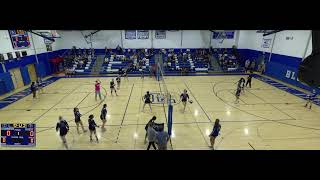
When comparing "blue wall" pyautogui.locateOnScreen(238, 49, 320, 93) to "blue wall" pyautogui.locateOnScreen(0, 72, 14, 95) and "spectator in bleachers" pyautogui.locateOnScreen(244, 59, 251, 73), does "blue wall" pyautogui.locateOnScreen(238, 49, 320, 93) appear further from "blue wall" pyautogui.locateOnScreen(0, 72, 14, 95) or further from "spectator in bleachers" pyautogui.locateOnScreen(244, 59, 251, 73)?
"blue wall" pyautogui.locateOnScreen(0, 72, 14, 95)

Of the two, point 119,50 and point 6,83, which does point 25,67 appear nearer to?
point 6,83

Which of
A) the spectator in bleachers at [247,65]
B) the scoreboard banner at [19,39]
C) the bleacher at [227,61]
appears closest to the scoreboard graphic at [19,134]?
the scoreboard banner at [19,39]

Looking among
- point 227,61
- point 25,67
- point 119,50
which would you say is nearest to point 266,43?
point 227,61

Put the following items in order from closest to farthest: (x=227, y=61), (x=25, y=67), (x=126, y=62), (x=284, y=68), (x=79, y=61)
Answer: (x=25, y=67) → (x=284, y=68) → (x=79, y=61) → (x=126, y=62) → (x=227, y=61)

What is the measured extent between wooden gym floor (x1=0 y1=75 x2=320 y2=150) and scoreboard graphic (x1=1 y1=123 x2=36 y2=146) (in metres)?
3.25

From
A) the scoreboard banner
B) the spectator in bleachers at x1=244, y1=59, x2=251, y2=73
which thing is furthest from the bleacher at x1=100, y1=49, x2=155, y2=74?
the spectator in bleachers at x1=244, y1=59, x2=251, y2=73

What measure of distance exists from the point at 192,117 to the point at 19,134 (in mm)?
9514

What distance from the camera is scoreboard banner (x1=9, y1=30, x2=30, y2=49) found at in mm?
19862

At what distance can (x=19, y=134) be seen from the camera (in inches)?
259
